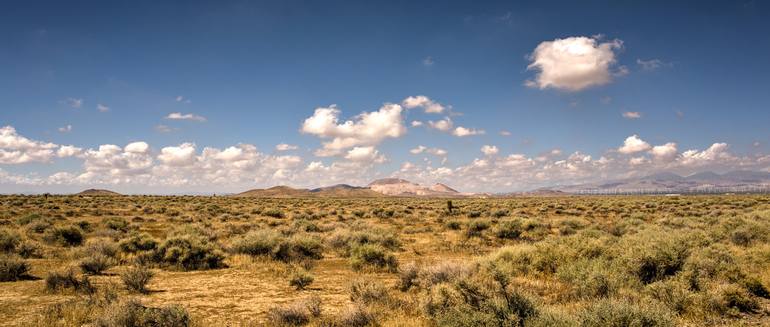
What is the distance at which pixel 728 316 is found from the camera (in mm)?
8336

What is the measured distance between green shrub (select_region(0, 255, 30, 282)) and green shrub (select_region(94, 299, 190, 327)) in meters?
7.95

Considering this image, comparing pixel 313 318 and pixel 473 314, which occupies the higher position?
pixel 473 314

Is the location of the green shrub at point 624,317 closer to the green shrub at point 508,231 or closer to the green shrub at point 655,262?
the green shrub at point 655,262

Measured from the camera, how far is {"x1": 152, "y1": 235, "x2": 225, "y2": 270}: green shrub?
1522 cm

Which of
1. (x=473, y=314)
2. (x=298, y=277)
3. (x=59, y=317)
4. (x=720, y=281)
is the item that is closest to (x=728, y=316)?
(x=720, y=281)

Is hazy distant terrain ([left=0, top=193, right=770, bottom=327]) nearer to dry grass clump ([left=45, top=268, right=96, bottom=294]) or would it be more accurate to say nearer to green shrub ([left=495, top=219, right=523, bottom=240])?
dry grass clump ([left=45, top=268, right=96, bottom=294])

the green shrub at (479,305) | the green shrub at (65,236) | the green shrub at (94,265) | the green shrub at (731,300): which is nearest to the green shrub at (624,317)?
the green shrub at (479,305)

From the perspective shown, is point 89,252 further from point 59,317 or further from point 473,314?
point 473,314

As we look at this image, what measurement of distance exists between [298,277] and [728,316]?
34.9ft

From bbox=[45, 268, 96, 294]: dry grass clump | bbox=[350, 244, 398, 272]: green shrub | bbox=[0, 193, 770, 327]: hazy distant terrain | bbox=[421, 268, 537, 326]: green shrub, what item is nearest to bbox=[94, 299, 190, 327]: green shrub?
bbox=[0, 193, 770, 327]: hazy distant terrain

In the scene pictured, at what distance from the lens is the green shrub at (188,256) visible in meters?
15.2

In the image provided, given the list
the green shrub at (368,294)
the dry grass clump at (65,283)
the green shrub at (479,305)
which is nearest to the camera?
the green shrub at (479,305)

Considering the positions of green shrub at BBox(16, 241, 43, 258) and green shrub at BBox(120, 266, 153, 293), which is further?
green shrub at BBox(16, 241, 43, 258)

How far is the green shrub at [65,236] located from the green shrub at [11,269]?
7883 millimetres
